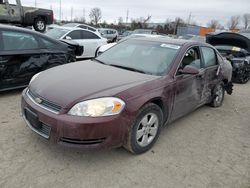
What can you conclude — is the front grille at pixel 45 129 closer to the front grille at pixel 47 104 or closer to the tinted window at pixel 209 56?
the front grille at pixel 47 104

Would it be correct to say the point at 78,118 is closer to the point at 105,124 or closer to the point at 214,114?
the point at 105,124

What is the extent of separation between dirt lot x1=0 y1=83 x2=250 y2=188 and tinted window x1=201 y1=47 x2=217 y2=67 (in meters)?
1.36

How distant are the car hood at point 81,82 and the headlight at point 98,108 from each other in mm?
66

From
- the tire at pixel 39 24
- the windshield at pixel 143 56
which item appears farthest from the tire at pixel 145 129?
the tire at pixel 39 24

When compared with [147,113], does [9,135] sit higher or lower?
lower

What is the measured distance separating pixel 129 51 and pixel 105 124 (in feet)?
6.08

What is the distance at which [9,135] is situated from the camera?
3.44 meters

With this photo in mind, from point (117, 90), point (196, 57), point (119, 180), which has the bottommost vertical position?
point (119, 180)

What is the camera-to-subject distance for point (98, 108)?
2.67m

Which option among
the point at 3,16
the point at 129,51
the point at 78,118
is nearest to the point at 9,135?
the point at 78,118

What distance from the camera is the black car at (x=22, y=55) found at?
4.82 meters

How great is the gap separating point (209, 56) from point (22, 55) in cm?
382

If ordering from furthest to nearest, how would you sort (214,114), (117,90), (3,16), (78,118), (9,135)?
(3,16), (214,114), (9,135), (117,90), (78,118)

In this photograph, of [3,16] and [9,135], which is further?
[3,16]
